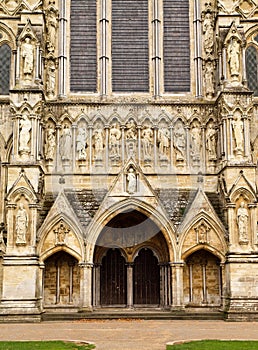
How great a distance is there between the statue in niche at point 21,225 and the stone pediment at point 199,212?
635 centimetres

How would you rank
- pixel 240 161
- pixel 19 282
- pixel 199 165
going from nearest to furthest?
pixel 19 282
pixel 240 161
pixel 199 165

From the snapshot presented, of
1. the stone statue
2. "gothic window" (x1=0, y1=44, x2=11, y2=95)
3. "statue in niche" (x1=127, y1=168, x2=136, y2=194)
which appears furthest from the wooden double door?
the stone statue

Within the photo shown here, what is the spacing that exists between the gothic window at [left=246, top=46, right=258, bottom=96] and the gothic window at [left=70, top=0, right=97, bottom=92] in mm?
7328

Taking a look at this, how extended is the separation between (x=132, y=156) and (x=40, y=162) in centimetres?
400

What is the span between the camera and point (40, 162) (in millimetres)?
23500

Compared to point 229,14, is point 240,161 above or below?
below

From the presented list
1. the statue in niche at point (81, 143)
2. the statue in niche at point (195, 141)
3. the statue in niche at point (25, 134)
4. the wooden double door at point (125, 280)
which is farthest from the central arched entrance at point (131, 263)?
the statue in niche at point (25, 134)

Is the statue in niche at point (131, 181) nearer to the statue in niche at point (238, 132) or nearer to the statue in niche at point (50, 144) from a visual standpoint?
the statue in niche at point (50, 144)

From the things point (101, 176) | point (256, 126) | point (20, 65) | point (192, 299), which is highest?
point (20, 65)

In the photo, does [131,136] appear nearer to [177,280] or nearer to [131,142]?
[131,142]

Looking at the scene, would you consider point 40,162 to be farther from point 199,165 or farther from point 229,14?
point 229,14

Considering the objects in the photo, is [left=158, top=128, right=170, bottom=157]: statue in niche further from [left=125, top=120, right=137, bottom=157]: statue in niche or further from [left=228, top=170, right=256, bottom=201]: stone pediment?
[left=228, top=170, right=256, bottom=201]: stone pediment

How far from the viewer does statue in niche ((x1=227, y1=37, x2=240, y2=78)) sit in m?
24.2

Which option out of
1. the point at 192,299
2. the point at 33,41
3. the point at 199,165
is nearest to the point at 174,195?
the point at 199,165
